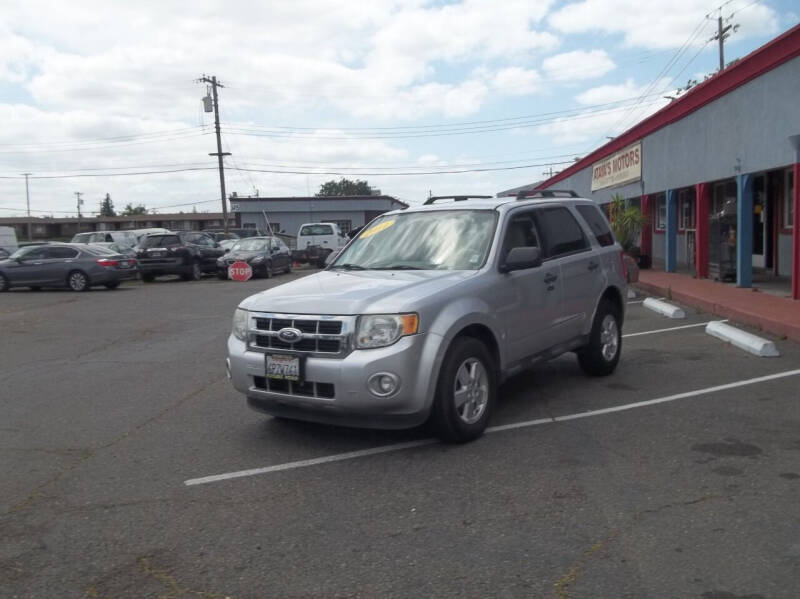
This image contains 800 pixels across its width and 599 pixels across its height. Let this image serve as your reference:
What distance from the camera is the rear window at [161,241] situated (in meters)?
25.1

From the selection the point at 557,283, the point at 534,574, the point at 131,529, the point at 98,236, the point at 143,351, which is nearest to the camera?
the point at 534,574

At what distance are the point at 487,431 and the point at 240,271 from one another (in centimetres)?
1929

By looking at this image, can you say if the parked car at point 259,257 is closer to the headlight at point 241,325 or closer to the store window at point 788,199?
the store window at point 788,199

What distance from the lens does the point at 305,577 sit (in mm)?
3701

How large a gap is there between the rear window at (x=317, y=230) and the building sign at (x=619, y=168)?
37.4ft

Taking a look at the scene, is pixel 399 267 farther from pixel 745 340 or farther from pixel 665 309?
pixel 665 309

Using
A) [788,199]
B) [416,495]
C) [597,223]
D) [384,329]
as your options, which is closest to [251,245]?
[788,199]

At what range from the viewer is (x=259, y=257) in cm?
2580

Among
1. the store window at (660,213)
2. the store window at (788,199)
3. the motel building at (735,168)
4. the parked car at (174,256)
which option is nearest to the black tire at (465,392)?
the motel building at (735,168)

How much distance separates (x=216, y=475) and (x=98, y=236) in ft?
104

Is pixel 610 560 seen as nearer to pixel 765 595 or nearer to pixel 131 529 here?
pixel 765 595

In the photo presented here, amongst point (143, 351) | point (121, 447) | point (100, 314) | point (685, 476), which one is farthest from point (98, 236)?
point (685, 476)

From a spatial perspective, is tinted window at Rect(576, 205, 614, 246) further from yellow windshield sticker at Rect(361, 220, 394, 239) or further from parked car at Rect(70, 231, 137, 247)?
parked car at Rect(70, 231, 137, 247)

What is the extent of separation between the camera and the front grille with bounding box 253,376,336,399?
538cm
